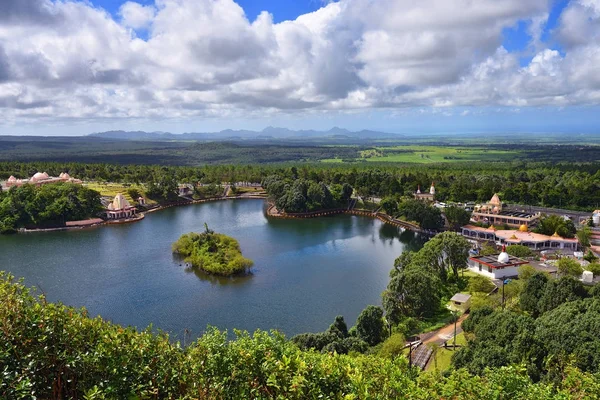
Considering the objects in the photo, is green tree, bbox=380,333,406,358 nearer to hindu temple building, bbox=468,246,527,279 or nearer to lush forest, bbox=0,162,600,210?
hindu temple building, bbox=468,246,527,279

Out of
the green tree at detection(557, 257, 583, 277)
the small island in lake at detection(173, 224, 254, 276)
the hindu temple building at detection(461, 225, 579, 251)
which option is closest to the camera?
the green tree at detection(557, 257, 583, 277)

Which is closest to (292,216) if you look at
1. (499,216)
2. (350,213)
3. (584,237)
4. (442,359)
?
(350,213)

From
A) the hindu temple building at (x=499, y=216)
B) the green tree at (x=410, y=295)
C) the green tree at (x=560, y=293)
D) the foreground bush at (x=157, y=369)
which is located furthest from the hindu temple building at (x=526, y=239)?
the foreground bush at (x=157, y=369)

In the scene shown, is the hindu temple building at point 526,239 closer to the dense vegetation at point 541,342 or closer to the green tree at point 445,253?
the green tree at point 445,253

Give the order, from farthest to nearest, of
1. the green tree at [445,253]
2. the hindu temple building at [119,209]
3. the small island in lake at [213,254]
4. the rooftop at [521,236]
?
1. the hindu temple building at [119,209]
2. the rooftop at [521,236]
3. the small island in lake at [213,254]
4. the green tree at [445,253]

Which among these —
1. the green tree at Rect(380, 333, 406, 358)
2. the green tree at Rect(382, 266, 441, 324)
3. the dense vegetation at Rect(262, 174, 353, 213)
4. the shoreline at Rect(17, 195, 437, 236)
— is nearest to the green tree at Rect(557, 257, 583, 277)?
the green tree at Rect(382, 266, 441, 324)
